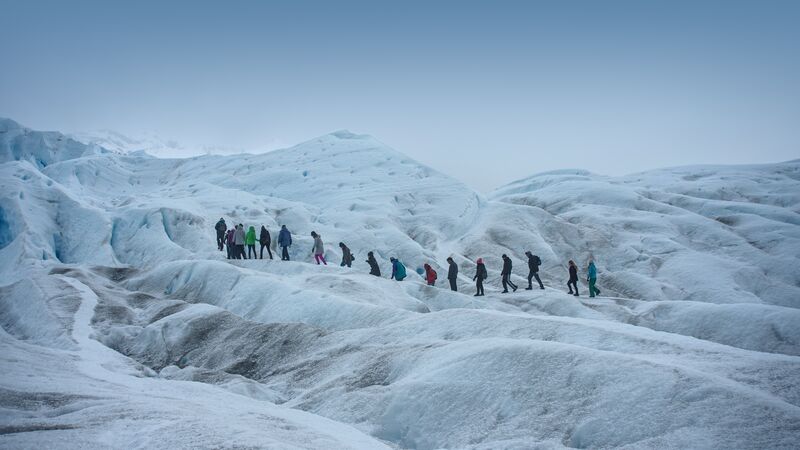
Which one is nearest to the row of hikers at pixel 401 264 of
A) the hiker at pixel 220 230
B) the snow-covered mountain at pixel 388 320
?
the snow-covered mountain at pixel 388 320

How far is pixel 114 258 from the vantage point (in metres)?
41.9

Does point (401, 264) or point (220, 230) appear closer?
point (401, 264)

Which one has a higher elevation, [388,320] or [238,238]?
[238,238]

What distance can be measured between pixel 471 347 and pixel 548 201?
5611cm

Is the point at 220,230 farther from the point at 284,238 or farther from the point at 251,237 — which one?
the point at 284,238

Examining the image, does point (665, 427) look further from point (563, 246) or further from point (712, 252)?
point (712, 252)

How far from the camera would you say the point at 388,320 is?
19.8 metres

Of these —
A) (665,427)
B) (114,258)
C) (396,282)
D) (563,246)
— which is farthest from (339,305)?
(563,246)

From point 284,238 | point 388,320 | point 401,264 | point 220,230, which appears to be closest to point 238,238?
point 220,230

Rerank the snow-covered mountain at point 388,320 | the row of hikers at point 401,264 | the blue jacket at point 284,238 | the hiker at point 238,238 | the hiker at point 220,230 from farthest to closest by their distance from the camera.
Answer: the hiker at point 220,230 → the hiker at point 238,238 → the blue jacket at point 284,238 → the row of hikers at point 401,264 → the snow-covered mountain at point 388,320

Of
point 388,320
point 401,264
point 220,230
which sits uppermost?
point 220,230

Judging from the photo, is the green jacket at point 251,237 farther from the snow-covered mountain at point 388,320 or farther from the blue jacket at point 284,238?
the blue jacket at point 284,238

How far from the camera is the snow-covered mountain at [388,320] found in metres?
9.22

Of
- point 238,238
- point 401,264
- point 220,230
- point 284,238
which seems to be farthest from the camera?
point 220,230
